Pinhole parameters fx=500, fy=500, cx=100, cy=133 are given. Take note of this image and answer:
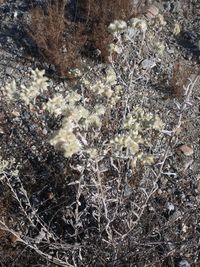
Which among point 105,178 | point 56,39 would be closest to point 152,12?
point 56,39

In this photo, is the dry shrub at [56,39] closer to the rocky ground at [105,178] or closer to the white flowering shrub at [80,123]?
the rocky ground at [105,178]

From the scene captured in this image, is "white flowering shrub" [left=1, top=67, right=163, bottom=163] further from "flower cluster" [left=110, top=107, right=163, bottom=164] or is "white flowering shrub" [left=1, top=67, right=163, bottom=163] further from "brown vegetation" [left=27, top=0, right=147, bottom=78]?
"brown vegetation" [left=27, top=0, right=147, bottom=78]

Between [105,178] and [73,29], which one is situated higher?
[73,29]

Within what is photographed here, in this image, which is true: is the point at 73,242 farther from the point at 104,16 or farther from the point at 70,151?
the point at 104,16

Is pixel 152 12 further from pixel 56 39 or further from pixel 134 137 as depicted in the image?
pixel 134 137

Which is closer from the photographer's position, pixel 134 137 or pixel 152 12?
pixel 134 137

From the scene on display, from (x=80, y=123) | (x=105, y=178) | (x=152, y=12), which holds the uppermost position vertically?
(x=80, y=123)
